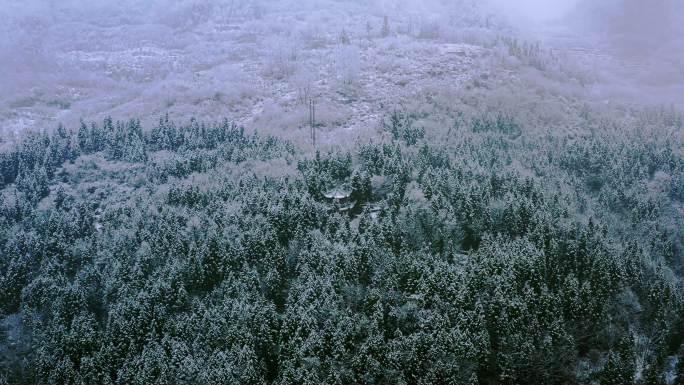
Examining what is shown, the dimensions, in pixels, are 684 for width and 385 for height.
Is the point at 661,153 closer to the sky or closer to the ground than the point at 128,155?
closer to the sky

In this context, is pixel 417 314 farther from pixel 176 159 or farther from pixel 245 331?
pixel 176 159

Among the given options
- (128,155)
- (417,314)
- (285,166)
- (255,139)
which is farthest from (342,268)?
(128,155)

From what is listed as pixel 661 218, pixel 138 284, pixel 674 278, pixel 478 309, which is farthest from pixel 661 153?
pixel 138 284

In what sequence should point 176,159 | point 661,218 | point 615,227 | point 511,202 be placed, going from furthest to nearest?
point 176,159, point 661,218, point 615,227, point 511,202

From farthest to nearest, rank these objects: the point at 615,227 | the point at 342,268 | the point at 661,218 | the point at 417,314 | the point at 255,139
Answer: the point at 255,139, the point at 661,218, the point at 615,227, the point at 342,268, the point at 417,314

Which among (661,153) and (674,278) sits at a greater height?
(661,153)

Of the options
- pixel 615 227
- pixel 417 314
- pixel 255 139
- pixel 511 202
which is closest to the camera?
pixel 417 314

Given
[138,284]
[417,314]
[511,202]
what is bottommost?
[138,284]

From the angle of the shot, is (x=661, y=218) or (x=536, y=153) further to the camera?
(x=536, y=153)

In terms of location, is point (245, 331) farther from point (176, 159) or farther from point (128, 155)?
point (128, 155)
